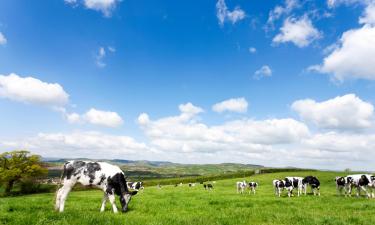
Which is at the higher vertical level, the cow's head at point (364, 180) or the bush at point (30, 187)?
the cow's head at point (364, 180)

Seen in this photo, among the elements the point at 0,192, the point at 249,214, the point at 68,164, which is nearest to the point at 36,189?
the point at 0,192

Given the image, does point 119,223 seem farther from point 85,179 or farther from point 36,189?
point 36,189

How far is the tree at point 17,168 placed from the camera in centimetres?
7106

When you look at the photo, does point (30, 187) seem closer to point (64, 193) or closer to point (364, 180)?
point (64, 193)

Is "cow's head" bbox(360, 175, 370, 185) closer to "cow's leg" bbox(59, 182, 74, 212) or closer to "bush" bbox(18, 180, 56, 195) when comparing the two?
"cow's leg" bbox(59, 182, 74, 212)

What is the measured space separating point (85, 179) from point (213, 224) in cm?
746

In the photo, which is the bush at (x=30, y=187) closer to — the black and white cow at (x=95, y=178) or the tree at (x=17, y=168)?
the tree at (x=17, y=168)

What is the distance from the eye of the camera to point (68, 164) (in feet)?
53.4

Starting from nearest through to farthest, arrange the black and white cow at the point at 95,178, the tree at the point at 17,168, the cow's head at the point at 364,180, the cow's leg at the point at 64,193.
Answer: the cow's leg at the point at 64,193, the black and white cow at the point at 95,178, the cow's head at the point at 364,180, the tree at the point at 17,168

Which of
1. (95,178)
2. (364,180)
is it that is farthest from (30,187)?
(364,180)

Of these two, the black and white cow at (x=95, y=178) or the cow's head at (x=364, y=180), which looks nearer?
the black and white cow at (x=95, y=178)

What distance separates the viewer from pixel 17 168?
72.4 m

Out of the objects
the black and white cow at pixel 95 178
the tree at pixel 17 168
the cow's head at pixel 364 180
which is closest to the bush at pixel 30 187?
the tree at pixel 17 168

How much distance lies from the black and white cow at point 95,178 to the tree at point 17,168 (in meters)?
64.5
